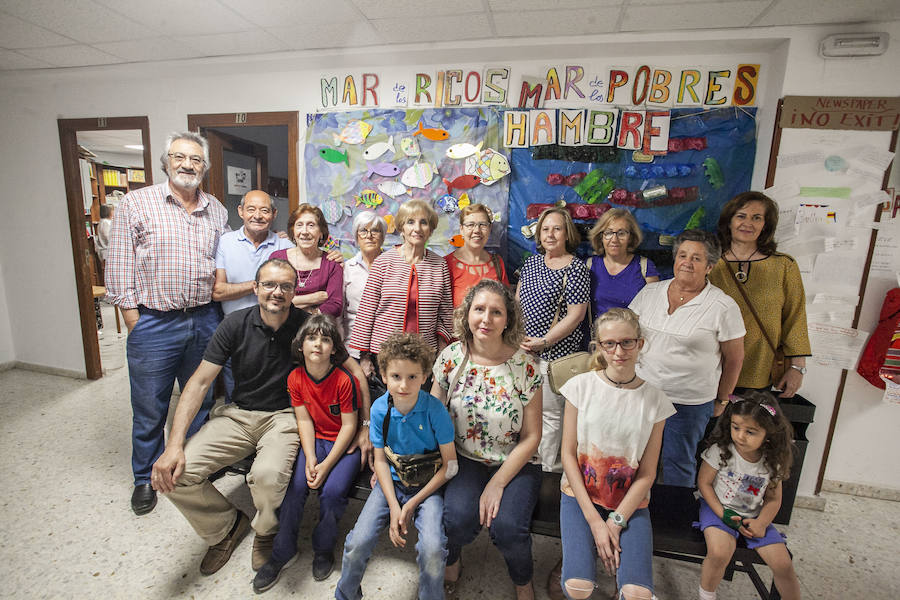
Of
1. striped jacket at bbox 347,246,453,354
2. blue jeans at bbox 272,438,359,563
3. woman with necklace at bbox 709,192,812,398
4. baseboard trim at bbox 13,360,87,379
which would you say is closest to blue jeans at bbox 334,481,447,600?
blue jeans at bbox 272,438,359,563

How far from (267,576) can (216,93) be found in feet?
10.5

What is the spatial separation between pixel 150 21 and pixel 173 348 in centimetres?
191

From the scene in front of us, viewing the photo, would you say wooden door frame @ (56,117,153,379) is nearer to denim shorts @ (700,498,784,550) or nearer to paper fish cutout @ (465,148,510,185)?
paper fish cutout @ (465,148,510,185)

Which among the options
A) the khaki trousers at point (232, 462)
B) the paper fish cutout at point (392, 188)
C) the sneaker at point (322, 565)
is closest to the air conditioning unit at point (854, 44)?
the paper fish cutout at point (392, 188)

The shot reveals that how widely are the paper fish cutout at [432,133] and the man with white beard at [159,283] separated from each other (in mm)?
1296

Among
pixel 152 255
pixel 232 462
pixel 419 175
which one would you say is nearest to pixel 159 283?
pixel 152 255

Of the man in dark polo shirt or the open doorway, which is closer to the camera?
the man in dark polo shirt

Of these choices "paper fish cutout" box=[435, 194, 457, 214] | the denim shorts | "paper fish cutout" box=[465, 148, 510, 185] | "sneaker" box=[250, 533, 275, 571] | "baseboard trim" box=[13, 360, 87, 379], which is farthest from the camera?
"baseboard trim" box=[13, 360, 87, 379]

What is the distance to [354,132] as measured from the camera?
2822 millimetres

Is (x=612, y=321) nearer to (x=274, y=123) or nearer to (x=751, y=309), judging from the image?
(x=751, y=309)

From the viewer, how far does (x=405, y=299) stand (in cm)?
206

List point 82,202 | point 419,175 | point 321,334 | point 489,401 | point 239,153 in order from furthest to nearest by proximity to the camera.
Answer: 1. point 239,153
2. point 82,202
3. point 419,175
4. point 321,334
5. point 489,401

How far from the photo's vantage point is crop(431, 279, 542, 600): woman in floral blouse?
1.49 m

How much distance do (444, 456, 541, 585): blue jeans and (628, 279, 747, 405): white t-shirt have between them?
0.77m
